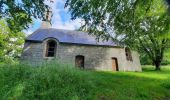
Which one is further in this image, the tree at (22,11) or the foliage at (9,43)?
the foliage at (9,43)

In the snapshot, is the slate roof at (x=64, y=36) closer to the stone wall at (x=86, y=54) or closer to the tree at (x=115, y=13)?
the stone wall at (x=86, y=54)

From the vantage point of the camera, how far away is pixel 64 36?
31531 mm

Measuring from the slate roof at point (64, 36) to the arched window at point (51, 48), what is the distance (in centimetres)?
87

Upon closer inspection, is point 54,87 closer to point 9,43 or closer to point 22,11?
point 22,11

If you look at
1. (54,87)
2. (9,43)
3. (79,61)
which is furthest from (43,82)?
(9,43)

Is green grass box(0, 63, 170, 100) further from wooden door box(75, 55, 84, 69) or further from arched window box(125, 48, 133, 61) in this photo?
arched window box(125, 48, 133, 61)

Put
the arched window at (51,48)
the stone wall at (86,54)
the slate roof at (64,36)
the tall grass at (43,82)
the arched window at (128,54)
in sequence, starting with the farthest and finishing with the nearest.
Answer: the arched window at (128,54) < the arched window at (51,48) < the slate roof at (64,36) < the stone wall at (86,54) < the tall grass at (43,82)

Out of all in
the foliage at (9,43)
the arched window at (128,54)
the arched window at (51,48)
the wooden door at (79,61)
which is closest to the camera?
the arched window at (51,48)

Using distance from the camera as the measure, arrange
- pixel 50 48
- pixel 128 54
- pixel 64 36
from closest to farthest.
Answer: pixel 50 48
pixel 64 36
pixel 128 54

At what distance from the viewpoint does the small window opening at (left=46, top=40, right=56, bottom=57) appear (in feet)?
100

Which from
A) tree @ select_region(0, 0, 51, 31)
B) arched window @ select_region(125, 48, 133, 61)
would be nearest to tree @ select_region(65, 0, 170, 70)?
tree @ select_region(0, 0, 51, 31)

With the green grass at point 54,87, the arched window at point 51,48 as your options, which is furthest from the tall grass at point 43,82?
the arched window at point 51,48

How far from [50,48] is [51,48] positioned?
13cm

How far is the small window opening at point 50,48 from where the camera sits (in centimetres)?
3048
